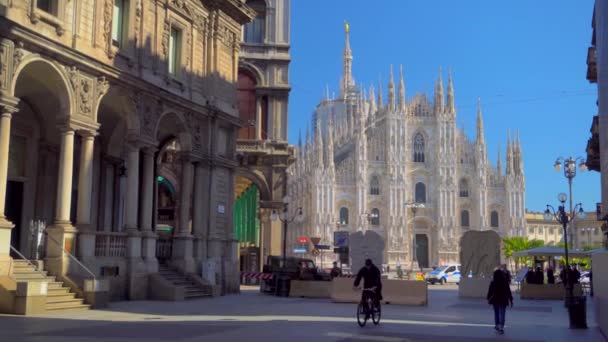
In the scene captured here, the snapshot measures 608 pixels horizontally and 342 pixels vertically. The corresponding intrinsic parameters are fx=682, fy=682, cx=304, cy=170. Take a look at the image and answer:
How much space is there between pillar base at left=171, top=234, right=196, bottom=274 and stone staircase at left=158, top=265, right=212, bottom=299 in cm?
29

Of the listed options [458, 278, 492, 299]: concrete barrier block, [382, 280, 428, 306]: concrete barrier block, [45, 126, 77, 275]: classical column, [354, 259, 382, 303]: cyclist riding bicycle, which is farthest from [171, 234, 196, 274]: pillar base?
[458, 278, 492, 299]: concrete barrier block

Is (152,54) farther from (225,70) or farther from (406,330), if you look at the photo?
(406,330)

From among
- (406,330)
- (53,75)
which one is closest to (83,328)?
(406,330)

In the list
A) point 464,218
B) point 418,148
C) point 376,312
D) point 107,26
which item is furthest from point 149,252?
point 464,218

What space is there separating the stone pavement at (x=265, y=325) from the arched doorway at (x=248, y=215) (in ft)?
69.2

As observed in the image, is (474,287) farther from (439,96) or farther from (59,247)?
(439,96)

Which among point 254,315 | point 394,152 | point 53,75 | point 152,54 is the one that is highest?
point 394,152

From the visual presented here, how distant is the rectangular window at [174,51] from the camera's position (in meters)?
24.5

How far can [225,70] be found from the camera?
27.7 metres

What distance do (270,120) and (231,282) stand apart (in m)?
15.9

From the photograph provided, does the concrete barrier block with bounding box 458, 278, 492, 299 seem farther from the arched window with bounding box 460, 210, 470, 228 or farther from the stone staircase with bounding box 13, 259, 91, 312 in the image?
the arched window with bounding box 460, 210, 470, 228

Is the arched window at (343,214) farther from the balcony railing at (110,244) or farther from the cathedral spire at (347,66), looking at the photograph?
the balcony railing at (110,244)

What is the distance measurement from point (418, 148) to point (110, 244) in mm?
75171

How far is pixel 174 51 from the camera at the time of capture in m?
24.8
